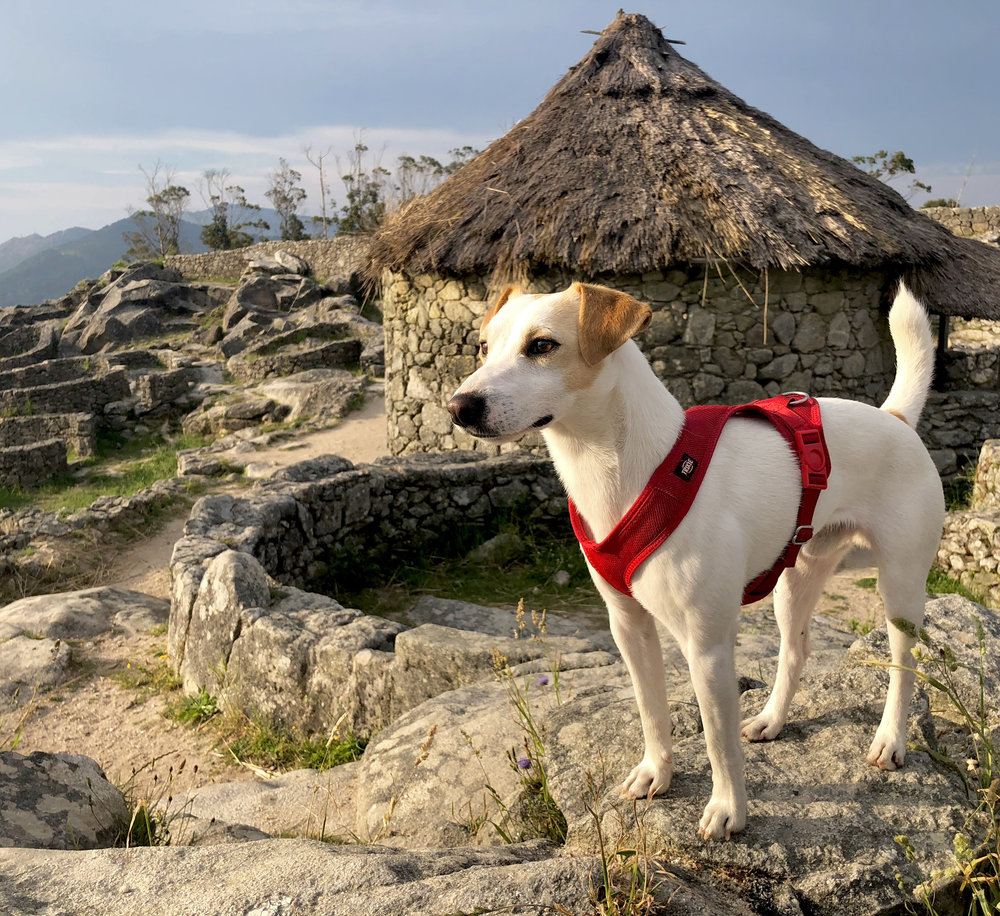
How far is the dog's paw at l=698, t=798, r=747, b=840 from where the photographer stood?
1934mm

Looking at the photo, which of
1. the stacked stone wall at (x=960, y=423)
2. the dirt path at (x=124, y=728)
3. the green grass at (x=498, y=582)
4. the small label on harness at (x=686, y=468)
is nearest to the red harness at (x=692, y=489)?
the small label on harness at (x=686, y=468)

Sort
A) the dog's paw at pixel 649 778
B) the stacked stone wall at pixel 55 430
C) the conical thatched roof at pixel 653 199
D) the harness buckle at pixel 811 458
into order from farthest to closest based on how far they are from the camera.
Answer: the stacked stone wall at pixel 55 430 → the conical thatched roof at pixel 653 199 → the dog's paw at pixel 649 778 → the harness buckle at pixel 811 458

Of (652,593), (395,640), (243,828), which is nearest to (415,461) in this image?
(395,640)

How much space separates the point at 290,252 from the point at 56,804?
101ft

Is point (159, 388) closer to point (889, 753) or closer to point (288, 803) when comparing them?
point (288, 803)

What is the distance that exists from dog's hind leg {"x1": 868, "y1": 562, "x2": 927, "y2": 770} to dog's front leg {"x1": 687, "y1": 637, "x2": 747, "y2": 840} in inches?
21.2

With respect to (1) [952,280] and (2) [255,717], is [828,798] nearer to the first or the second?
(2) [255,717]

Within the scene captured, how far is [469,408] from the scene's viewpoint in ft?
5.80

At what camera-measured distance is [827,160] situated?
9.26m

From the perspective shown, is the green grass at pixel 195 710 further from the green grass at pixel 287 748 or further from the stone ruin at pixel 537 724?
the green grass at pixel 287 748

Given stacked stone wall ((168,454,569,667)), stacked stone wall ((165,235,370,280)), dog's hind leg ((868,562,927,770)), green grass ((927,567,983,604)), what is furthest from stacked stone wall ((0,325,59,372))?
dog's hind leg ((868,562,927,770))

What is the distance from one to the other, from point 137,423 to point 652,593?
54.7ft

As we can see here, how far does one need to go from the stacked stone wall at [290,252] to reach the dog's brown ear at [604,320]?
24.5 meters

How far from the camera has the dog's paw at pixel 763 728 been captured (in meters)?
2.46
